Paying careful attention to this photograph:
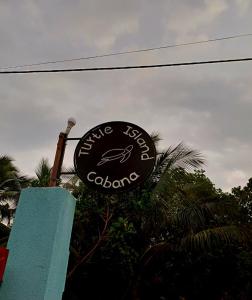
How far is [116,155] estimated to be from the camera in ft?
15.1

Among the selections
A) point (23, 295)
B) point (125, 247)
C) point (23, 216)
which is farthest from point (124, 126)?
point (125, 247)

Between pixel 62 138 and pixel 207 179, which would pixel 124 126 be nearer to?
pixel 62 138

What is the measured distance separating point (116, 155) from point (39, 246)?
4.74ft

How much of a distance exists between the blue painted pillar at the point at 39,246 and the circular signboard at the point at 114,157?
18.9 inches

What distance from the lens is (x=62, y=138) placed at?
501cm

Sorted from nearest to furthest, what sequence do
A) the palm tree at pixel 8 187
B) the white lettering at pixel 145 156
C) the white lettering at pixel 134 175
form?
the white lettering at pixel 134 175, the white lettering at pixel 145 156, the palm tree at pixel 8 187

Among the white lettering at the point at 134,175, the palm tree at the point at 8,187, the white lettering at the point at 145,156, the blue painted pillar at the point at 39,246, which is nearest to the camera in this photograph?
the blue painted pillar at the point at 39,246

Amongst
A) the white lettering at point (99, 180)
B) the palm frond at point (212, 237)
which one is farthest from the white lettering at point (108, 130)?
the palm frond at point (212, 237)

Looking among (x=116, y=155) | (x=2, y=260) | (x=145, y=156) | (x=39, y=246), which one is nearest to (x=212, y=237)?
(x=145, y=156)

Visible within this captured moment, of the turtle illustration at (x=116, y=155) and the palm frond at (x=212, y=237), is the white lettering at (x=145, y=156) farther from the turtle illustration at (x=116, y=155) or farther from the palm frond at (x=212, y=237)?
the palm frond at (x=212, y=237)

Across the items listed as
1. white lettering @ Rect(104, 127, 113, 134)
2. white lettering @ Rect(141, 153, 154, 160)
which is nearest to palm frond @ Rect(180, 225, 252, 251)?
white lettering @ Rect(141, 153, 154, 160)

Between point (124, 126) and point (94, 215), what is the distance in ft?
20.2

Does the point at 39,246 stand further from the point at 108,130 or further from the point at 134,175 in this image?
the point at 108,130

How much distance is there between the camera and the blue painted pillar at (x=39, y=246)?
377cm
